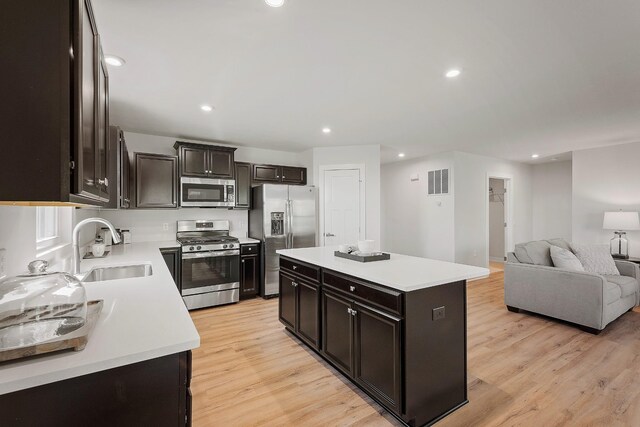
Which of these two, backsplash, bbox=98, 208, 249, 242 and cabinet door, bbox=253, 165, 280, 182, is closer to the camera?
backsplash, bbox=98, 208, 249, 242

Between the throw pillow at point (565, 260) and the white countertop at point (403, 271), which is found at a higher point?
the white countertop at point (403, 271)

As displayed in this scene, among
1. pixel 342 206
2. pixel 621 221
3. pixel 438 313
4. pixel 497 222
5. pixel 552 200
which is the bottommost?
pixel 438 313

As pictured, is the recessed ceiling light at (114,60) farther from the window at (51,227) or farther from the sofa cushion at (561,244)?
the sofa cushion at (561,244)

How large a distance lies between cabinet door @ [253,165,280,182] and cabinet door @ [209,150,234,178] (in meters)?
0.50

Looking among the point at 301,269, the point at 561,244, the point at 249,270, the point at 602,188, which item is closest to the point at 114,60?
the point at 301,269

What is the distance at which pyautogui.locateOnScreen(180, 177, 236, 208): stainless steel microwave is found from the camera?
4.30 meters

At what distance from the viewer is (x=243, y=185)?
191 inches

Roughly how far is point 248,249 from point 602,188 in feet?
19.9

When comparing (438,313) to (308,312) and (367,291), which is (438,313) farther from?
(308,312)

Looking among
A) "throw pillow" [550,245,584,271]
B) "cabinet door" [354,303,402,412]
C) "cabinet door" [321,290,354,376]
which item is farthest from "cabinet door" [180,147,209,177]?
"throw pillow" [550,245,584,271]

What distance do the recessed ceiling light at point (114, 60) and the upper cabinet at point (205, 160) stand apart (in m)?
1.92

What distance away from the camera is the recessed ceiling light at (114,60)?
2233 mm

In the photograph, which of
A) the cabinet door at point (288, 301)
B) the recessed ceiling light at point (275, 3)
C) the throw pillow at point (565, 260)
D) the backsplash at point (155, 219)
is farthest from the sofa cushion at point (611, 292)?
the backsplash at point (155, 219)

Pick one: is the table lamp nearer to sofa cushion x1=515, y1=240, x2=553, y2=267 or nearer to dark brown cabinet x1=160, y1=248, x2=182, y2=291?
sofa cushion x1=515, y1=240, x2=553, y2=267
